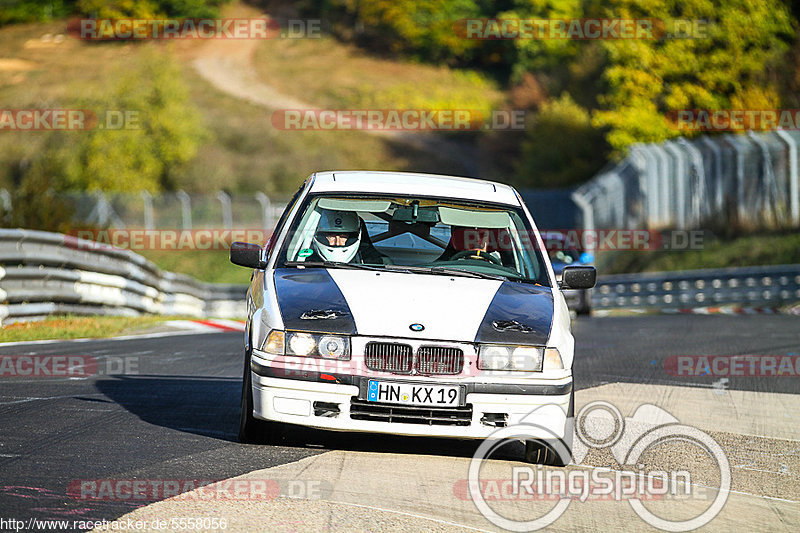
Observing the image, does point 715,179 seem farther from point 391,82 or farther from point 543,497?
point 391,82

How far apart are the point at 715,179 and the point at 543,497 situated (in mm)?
23244

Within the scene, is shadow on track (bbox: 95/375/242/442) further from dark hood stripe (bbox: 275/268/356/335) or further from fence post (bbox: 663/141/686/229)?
fence post (bbox: 663/141/686/229)

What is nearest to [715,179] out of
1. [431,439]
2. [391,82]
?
[431,439]

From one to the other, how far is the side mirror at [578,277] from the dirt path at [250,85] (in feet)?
186

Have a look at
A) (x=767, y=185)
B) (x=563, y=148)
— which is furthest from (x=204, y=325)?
(x=563, y=148)

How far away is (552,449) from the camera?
6547mm

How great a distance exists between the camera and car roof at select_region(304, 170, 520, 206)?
309 inches

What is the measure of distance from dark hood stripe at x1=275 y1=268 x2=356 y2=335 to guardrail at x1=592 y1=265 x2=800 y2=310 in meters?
16.6

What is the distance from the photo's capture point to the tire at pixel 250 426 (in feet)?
21.6

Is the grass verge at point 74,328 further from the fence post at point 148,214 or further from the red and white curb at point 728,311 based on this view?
the fence post at point 148,214

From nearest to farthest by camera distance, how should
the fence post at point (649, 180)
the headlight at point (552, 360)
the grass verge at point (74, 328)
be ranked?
the headlight at point (552, 360) → the grass verge at point (74, 328) → the fence post at point (649, 180)

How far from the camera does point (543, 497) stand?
587 centimetres

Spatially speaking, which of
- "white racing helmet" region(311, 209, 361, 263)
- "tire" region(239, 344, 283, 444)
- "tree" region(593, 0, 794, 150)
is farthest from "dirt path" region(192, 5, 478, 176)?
"tire" region(239, 344, 283, 444)

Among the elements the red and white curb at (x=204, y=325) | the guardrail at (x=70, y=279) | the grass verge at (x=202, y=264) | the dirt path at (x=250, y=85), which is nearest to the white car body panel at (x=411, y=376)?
the guardrail at (x=70, y=279)
